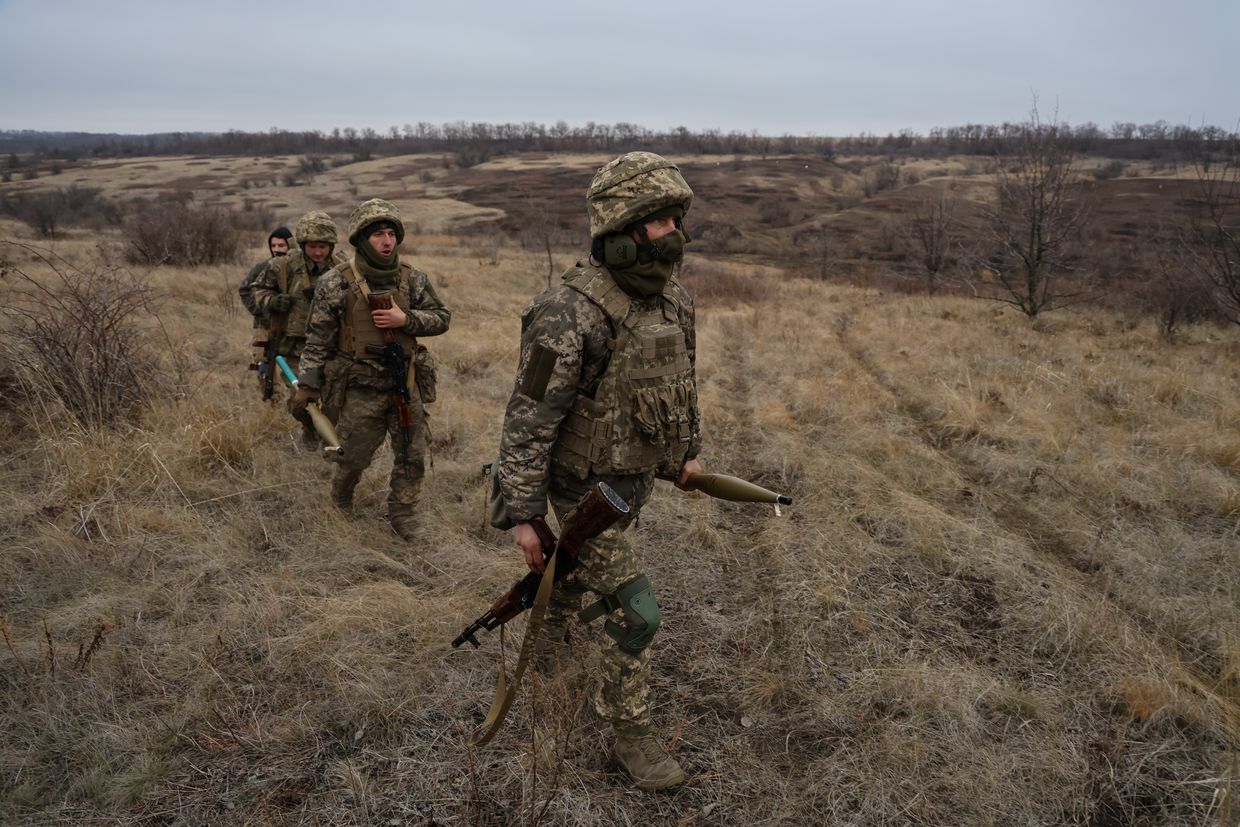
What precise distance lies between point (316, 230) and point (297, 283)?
0.60m

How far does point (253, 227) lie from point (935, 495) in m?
29.6

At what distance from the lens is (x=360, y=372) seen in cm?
408

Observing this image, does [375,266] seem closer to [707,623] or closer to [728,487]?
[728,487]

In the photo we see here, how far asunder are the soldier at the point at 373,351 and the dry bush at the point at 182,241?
11.9 m

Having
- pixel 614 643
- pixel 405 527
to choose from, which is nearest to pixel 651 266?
pixel 614 643

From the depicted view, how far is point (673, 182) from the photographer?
2.29 m

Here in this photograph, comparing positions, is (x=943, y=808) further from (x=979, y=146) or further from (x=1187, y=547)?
(x=979, y=146)

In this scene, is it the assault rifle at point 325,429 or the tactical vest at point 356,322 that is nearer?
the assault rifle at point 325,429

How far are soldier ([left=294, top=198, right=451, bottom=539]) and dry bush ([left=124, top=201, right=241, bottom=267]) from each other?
11.9 m

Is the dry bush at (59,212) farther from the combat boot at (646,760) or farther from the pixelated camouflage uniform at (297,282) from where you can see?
the combat boot at (646,760)

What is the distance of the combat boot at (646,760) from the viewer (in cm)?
253

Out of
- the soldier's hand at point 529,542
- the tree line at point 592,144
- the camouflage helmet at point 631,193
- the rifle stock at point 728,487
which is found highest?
the tree line at point 592,144

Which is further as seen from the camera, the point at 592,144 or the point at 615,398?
the point at 592,144

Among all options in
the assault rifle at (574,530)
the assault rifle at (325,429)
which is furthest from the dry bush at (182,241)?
the assault rifle at (574,530)
